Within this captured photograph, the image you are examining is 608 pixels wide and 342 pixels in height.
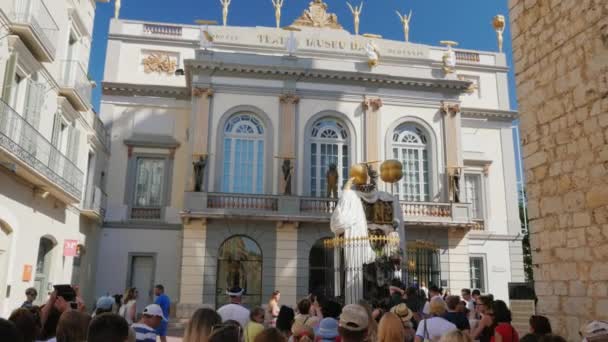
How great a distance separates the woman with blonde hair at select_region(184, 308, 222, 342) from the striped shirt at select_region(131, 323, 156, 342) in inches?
42.9

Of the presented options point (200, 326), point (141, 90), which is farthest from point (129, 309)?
point (141, 90)

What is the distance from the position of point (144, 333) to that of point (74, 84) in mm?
12484

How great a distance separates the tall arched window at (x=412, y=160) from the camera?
70.0 ft

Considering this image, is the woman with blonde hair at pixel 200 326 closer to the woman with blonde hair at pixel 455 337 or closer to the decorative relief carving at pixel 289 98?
the woman with blonde hair at pixel 455 337

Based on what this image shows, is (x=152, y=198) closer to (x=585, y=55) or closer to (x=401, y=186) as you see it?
(x=401, y=186)

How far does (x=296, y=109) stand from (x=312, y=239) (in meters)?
5.63

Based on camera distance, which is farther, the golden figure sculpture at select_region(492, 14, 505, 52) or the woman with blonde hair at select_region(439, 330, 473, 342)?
the golden figure sculpture at select_region(492, 14, 505, 52)

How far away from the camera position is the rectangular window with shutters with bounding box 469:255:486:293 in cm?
2284

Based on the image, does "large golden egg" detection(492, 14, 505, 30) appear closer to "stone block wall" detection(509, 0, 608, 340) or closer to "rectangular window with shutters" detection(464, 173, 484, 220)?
"rectangular window with shutters" detection(464, 173, 484, 220)

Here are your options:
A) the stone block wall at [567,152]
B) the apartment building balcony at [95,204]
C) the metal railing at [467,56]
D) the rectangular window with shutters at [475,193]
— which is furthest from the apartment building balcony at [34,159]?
the metal railing at [467,56]

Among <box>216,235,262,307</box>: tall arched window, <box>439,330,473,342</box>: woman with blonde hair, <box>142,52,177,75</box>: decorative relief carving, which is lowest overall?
<box>439,330,473,342</box>: woman with blonde hair

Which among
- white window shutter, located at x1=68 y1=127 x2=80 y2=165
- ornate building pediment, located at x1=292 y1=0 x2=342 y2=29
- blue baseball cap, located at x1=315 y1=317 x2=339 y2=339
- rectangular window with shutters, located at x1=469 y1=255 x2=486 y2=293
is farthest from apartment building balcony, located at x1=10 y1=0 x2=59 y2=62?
rectangular window with shutters, located at x1=469 y1=255 x2=486 y2=293

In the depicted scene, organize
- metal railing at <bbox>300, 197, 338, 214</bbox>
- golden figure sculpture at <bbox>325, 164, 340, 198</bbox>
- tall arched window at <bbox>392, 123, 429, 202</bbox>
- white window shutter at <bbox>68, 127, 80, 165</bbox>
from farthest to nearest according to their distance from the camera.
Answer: tall arched window at <bbox>392, 123, 429, 202</bbox>
golden figure sculpture at <bbox>325, 164, 340, 198</bbox>
metal railing at <bbox>300, 197, 338, 214</bbox>
white window shutter at <bbox>68, 127, 80, 165</bbox>

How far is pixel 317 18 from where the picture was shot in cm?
2433
